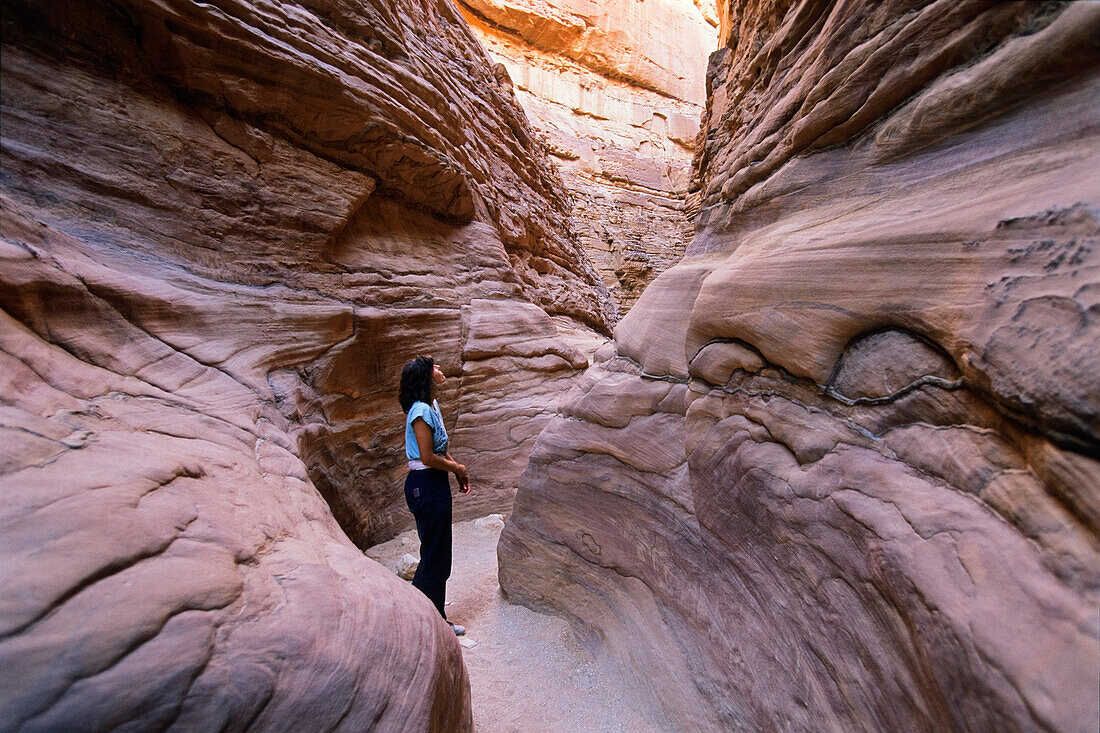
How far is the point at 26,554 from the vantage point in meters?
1.22

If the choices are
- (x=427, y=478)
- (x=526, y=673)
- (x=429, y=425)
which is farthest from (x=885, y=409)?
(x=526, y=673)

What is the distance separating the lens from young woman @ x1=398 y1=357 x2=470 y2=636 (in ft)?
9.27

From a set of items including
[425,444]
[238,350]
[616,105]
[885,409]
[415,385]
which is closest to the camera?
[885,409]

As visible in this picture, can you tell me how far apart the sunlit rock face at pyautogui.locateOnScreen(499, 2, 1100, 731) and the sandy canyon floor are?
0.24 metres

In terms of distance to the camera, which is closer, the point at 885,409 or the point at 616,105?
the point at 885,409

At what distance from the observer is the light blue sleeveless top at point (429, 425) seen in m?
2.83

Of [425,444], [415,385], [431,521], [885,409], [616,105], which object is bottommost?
[431,521]

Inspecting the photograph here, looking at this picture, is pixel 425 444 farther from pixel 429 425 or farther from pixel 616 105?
pixel 616 105

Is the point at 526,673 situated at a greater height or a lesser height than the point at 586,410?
lesser

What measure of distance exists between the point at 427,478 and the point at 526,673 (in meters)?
1.41

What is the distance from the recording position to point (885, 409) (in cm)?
155

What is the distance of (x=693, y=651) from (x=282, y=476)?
249cm

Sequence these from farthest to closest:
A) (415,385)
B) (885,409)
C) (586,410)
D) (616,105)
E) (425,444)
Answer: (616,105) → (586,410) → (415,385) → (425,444) → (885,409)

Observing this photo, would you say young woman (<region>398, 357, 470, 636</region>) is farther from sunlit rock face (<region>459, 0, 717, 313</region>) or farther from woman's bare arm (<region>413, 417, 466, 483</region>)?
sunlit rock face (<region>459, 0, 717, 313</region>)
